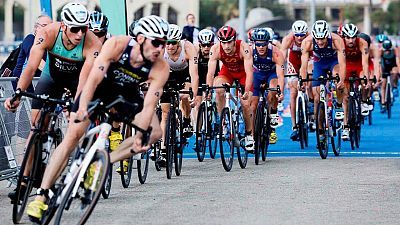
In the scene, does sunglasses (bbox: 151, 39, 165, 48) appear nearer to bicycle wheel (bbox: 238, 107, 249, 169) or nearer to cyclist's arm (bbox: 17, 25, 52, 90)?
cyclist's arm (bbox: 17, 25, 52, 90)

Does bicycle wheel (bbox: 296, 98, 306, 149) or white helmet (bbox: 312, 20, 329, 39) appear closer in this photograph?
white helmet (bbox: 312, 20, 329, 39)

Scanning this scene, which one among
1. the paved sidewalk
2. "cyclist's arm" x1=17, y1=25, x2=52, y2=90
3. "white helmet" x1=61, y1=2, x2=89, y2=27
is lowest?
the paved sidewalk

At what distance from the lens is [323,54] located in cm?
1952

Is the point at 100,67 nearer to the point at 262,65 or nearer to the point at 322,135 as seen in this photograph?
the point at 322,135

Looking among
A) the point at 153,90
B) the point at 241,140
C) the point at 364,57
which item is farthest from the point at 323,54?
the point at 153,90

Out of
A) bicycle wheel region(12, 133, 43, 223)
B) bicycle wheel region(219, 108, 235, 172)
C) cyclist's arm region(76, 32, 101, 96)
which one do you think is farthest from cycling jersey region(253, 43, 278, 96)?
bicycle wheel region(12, 133, 43, 223)

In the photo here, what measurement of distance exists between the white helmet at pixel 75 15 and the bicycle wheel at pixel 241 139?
5.10 meters

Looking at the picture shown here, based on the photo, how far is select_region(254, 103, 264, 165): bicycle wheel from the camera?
56.1 feet

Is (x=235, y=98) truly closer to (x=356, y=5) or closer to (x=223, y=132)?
(x=223, y=132)

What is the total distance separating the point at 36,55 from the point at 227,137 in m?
4.84

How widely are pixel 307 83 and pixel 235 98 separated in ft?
10.2

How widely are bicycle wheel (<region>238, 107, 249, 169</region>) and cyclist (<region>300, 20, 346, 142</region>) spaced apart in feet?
6.06

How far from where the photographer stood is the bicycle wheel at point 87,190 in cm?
976

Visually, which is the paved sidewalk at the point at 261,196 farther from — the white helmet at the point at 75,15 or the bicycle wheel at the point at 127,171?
the white helmet at the point at 75,15
